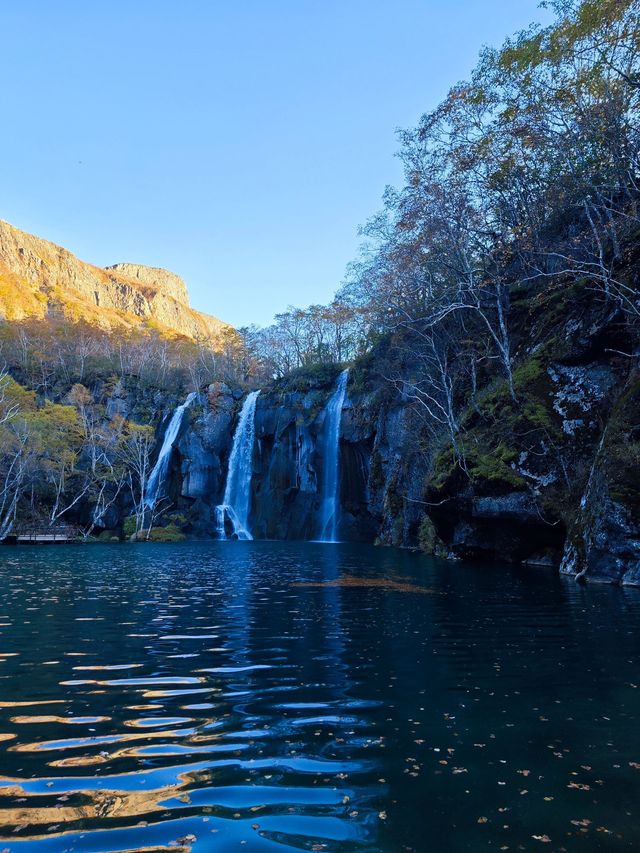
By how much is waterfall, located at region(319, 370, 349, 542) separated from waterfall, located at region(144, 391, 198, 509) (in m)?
16.9

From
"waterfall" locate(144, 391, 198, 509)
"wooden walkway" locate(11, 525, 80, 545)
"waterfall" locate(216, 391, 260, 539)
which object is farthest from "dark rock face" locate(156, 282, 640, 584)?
"wooden walkway" locate(11, 525, 80, 545)

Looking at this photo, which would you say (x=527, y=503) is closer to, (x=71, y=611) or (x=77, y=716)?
(x=71, y=611)

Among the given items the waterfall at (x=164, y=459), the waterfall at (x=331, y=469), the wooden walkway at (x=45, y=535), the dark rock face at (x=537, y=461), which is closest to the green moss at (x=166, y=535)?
the waterfall at (x=164, y=459)

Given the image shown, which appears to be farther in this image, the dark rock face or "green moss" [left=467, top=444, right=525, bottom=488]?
"green moss" [left=467, top=444, right=525, bottom=488]

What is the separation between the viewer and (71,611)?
39.4ft

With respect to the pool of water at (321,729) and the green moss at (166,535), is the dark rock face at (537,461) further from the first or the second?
the green moss at (166,535)

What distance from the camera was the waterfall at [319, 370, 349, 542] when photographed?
4756 centimetres

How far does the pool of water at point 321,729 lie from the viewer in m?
3.38

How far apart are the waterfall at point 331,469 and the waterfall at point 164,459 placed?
55.3 feet

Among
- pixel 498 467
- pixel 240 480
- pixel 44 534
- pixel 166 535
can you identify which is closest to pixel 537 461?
pixel 498 467

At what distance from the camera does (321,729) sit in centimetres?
514

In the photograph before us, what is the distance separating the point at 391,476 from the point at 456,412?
1015 centimetres

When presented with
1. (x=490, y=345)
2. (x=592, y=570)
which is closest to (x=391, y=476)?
(x=490, y=345)

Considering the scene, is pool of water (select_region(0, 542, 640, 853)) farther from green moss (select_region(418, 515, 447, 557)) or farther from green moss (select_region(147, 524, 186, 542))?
green moss (select_region(147, 524, 186, 542))
